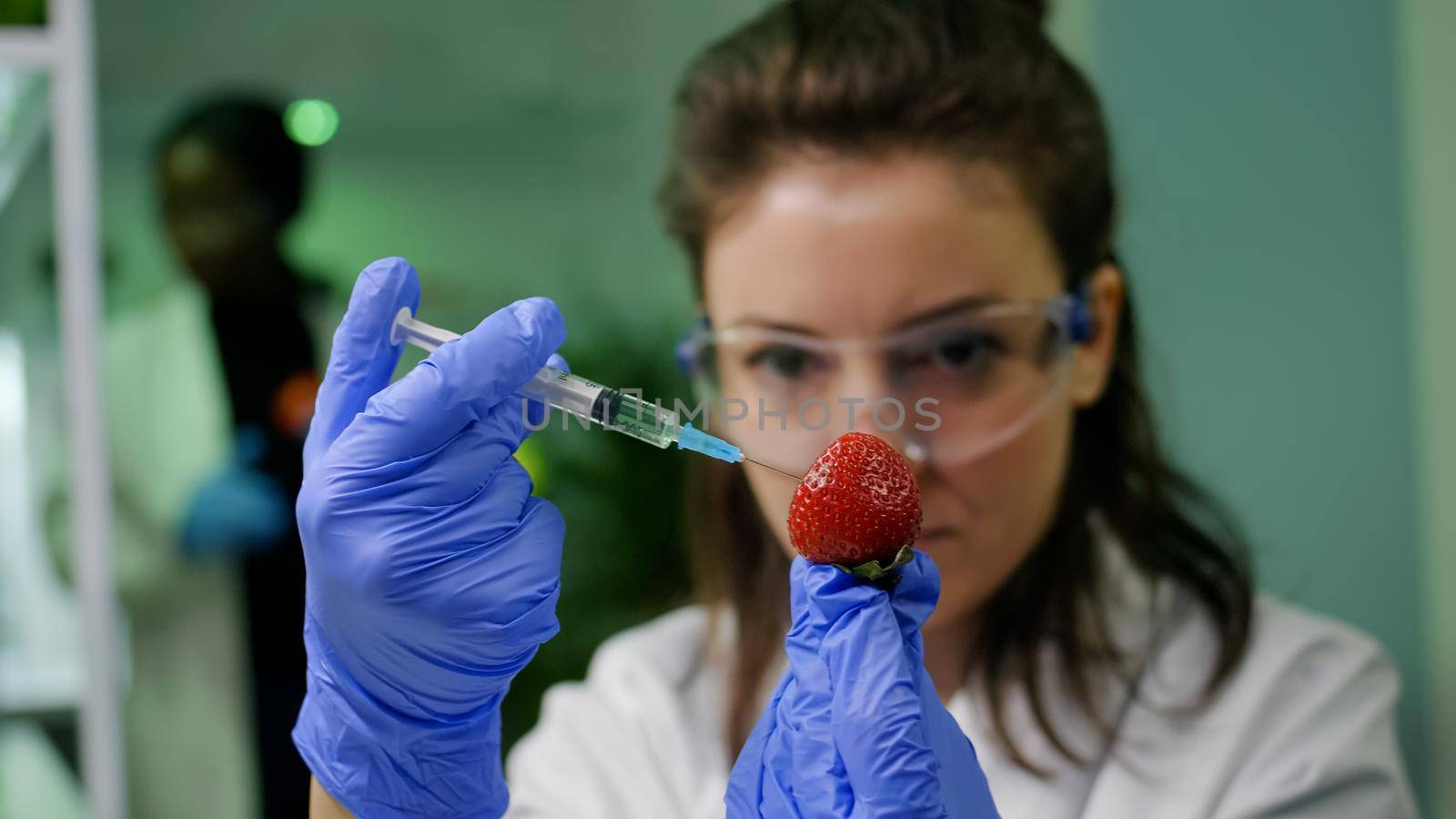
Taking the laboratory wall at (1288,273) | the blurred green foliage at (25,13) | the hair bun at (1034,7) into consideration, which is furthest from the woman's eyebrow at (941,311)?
the blurred green foliage at (25,13)

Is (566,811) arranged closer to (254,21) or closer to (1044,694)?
(1044,694)

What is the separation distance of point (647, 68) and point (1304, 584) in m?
1.85

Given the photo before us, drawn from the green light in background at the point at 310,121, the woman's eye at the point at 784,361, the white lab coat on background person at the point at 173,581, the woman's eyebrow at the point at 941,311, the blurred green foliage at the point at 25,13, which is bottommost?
the white lab coat on background person at the point at 173,581

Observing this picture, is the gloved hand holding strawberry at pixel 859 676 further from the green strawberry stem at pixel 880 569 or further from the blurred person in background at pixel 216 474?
the blurred person in background at pixel 216 474

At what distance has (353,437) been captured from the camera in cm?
94

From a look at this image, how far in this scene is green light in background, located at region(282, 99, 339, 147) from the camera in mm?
2775

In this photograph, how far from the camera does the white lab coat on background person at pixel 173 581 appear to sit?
2.62m

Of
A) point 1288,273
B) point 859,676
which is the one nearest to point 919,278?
point 859,676

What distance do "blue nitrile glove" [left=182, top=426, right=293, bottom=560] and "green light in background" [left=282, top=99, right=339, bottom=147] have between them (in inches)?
27.7

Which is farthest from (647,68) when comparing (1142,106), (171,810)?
(171,810)

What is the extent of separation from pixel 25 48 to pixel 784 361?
5.90ft

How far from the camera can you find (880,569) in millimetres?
894

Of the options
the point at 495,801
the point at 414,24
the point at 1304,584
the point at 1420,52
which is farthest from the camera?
the point at 414,24

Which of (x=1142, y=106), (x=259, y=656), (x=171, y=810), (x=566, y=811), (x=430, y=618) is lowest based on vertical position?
(x=171, y=810)
